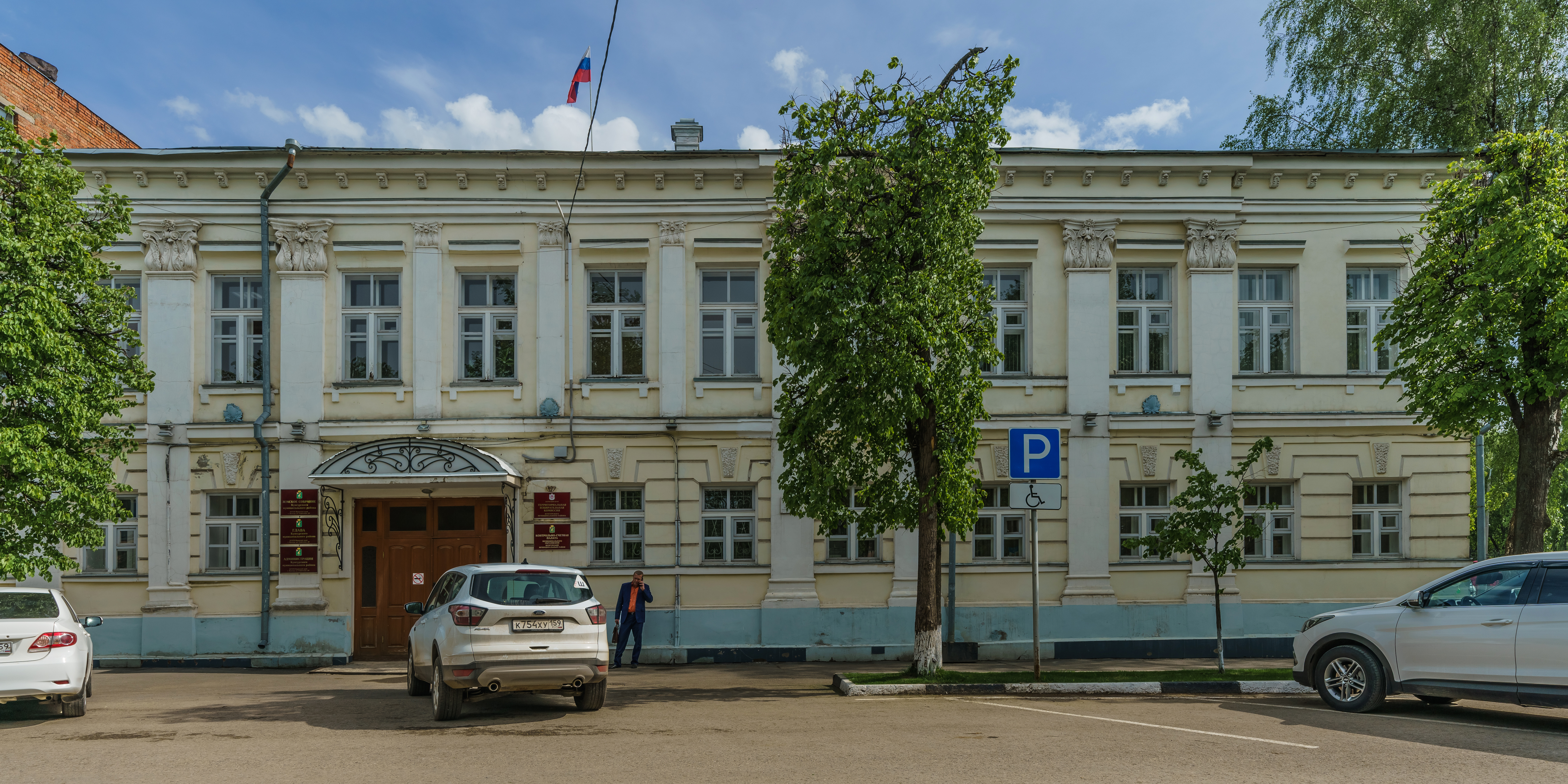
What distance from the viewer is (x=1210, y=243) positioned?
1830cm

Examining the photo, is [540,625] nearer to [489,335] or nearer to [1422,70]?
[489,335]

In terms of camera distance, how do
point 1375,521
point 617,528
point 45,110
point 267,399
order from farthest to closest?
point 45,110
point 1375,521
point 617,528
point 267,399

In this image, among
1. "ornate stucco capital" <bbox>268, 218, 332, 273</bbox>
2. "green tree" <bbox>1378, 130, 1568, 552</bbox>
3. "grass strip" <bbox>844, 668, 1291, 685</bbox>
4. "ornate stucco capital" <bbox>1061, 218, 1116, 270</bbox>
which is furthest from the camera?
"ornate stucco capital" <bbox>1061, 218, 1116, 270</bbox>

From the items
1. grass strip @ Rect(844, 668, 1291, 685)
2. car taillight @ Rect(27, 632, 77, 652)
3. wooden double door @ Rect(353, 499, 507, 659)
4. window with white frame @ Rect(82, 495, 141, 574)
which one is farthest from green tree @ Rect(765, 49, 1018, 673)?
window with white frame @ Rect(82, 495, 141, 574)

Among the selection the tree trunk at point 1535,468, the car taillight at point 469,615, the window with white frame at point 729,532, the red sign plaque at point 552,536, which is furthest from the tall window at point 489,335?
the tree trunk at point 1535,468

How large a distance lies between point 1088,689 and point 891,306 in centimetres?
540

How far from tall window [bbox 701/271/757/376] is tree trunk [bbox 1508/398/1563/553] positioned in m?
11.8

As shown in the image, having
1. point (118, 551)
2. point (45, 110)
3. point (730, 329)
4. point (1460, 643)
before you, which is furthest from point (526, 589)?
point (45, 110)

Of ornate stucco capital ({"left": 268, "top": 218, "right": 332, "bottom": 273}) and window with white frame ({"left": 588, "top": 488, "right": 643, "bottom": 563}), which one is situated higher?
ornate stucco capital ({"left": 268, "top": 218, "right": 332, "bottom": 273})

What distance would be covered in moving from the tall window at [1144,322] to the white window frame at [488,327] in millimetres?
11073

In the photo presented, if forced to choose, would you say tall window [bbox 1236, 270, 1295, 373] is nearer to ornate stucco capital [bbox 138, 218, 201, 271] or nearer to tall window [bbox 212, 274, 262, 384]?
tall window [bbox 212, 274, 262, 384]

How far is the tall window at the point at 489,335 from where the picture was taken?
59.3ft

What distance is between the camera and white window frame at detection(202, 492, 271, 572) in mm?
17594

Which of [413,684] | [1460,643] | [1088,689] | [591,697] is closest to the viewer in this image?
[1460,643]
